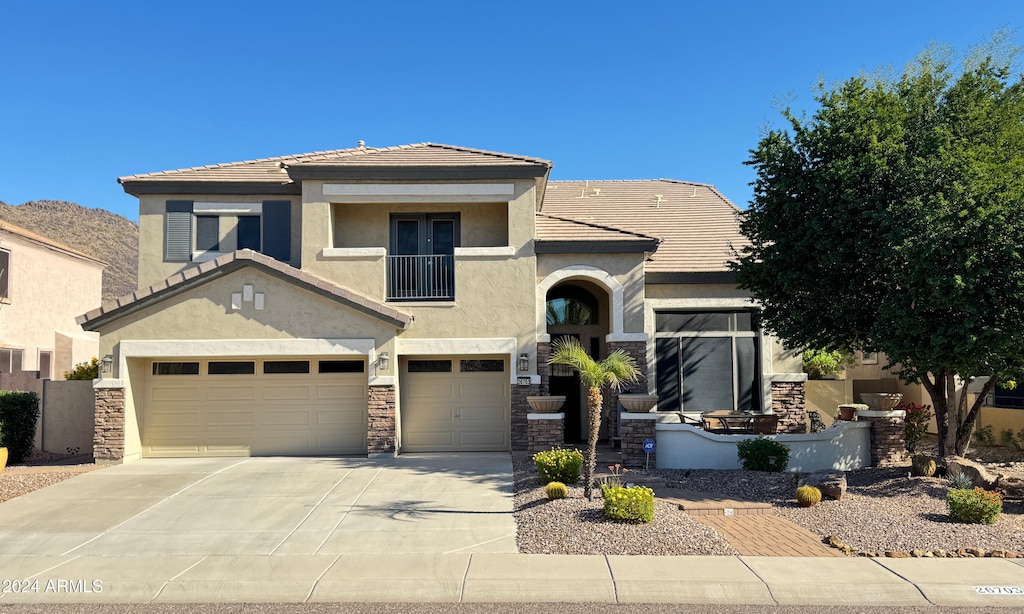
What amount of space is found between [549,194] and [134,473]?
14169 millimetres

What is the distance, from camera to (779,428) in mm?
17984

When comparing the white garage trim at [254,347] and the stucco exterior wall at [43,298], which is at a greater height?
the stucco exterior wall at [43,298]

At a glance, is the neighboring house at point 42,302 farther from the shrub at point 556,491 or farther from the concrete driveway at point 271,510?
the shrub at point 556,491

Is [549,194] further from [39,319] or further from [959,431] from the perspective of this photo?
[39,319]

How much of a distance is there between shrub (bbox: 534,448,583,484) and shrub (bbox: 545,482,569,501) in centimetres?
94

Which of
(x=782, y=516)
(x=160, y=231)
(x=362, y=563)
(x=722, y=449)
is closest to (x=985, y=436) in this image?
(x=722, y=449)

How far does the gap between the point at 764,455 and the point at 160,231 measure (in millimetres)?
14809

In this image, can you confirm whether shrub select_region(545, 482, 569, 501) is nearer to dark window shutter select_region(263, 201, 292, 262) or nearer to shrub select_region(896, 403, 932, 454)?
shrub select_region(896, 403, 932, 454)

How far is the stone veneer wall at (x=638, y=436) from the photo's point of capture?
48.1 ft

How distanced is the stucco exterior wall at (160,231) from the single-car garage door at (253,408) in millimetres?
2549

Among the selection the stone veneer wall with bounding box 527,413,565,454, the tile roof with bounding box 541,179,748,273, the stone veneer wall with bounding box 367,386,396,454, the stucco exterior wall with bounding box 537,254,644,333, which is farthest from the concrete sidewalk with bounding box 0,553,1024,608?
the tile roof with bounding box 541,179,748,273

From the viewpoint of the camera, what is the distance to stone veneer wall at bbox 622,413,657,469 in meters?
14.6

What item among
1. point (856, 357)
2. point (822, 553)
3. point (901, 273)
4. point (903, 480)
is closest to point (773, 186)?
point (901, 273)

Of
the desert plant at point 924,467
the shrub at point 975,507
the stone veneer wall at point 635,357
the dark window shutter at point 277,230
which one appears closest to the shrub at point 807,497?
the shrub at point 975,507
